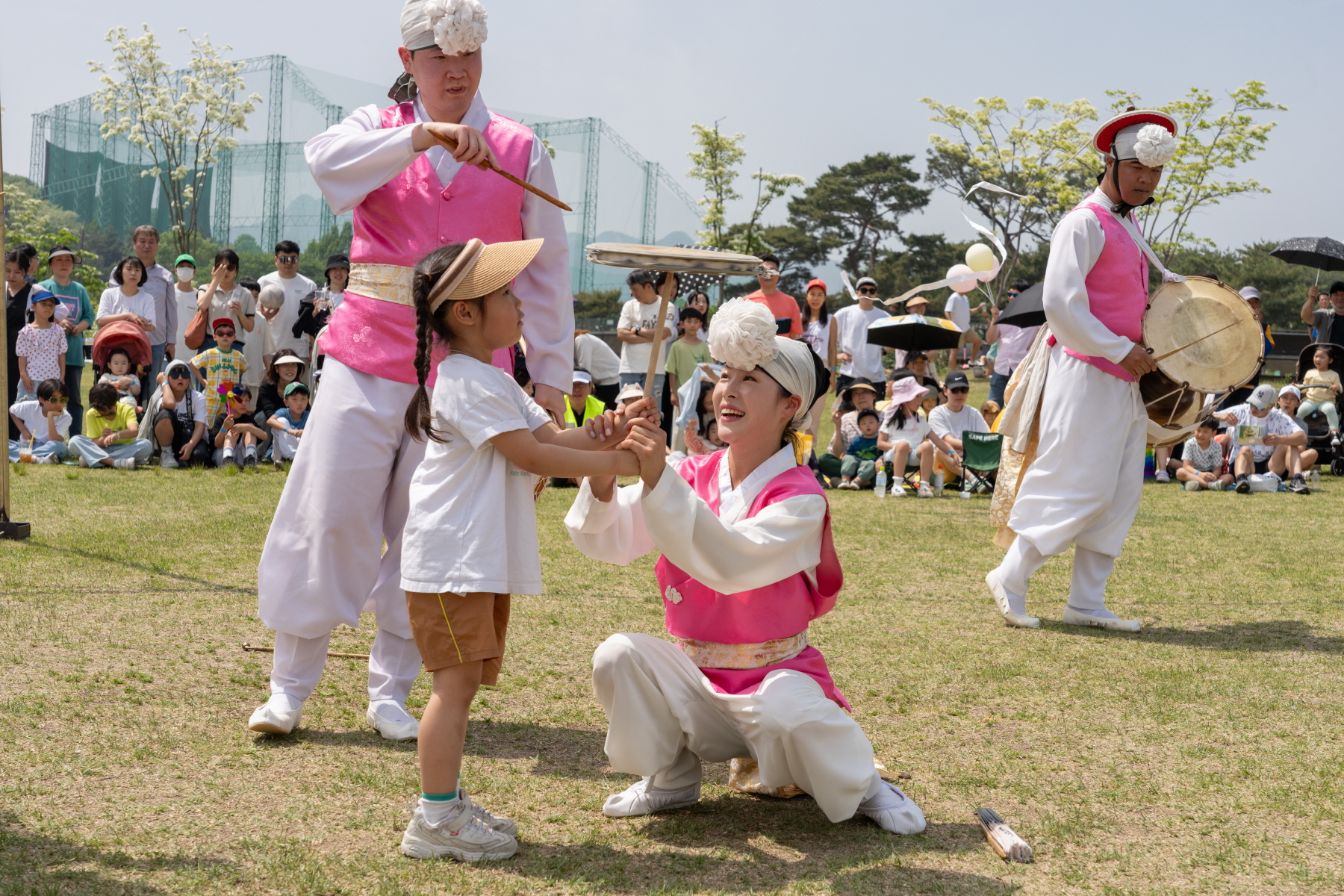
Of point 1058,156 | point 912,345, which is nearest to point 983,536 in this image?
point 912,345

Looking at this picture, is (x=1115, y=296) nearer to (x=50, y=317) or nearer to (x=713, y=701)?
(x=713, y=701)

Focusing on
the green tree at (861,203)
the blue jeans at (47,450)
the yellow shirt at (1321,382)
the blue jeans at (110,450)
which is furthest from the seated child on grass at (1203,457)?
the green tree at (861,203)

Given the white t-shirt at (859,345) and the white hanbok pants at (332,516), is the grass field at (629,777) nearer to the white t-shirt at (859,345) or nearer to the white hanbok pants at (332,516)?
the white hanbok pants at (332,516)

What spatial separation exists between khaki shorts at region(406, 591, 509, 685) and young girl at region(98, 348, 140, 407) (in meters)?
9.29

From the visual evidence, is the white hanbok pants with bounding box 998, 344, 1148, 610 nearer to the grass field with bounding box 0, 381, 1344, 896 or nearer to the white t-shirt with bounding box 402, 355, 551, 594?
the grass field with bounding box 0, 381, 1344, 896

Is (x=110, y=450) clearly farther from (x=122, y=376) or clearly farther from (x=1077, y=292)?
(x=1077, y=292)

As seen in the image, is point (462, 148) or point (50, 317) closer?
point (462, 148)

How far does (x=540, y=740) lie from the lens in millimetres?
3635

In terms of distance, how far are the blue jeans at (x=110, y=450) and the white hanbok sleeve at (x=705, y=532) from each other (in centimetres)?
872

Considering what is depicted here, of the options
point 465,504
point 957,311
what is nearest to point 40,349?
point 465,504

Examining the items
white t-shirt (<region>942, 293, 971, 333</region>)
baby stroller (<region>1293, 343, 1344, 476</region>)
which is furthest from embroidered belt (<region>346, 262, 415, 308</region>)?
white t-shirt (<region>942, 293, 971, 333</region>)

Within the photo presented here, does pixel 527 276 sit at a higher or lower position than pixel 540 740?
higher

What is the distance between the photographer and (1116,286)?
214 inches

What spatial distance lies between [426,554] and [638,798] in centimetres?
85
